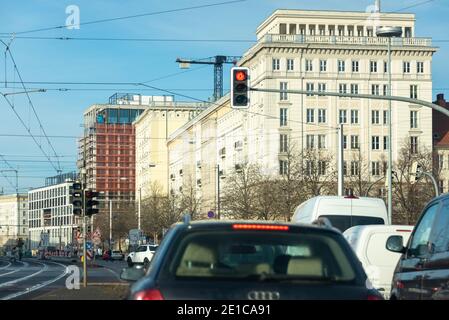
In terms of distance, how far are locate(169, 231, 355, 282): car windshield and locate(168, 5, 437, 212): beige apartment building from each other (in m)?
88.1

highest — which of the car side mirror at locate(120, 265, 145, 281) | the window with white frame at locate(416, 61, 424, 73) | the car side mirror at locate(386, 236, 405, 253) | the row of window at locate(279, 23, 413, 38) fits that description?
the row of window at locate(279, 23, 413, 38)

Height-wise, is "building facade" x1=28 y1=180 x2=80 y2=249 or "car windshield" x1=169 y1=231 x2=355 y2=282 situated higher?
"car windshield" x1=169 y1=231 x2=355 y2=282

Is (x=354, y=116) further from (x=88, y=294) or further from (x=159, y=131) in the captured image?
(x=88, y=294)

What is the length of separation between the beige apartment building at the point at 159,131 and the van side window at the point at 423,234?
13114cm

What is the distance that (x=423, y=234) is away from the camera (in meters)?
10.3

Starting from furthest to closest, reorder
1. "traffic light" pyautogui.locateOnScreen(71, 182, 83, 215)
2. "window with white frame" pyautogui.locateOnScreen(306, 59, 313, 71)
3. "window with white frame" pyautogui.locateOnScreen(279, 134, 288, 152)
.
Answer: "window with white frame" pyautogui.locateOnScreen(306, 59, 313, 71), "window with white frame" pyautogui.locateOnScreen(279, 134, 288, 152), "traffic light" pyautogui.locateOnScreen(71, 182, 83, 215)

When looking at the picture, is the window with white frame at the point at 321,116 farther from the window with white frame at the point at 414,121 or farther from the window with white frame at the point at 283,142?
the window with white frame at the point at 414,121

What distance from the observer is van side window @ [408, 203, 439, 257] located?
32.2ft

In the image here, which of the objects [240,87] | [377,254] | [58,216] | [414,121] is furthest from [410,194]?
[58,216]

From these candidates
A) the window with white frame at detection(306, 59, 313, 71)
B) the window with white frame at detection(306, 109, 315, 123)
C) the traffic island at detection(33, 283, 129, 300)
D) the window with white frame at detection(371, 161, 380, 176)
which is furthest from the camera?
the window with white frame at detection(306, 59, 313, 71)

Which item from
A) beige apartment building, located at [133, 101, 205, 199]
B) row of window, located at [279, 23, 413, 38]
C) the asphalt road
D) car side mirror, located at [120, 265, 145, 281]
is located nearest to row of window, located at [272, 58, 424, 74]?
row of window, located at [279, 23, 413, 38]

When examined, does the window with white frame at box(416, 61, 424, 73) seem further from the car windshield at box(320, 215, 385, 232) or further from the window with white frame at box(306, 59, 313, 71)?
the car windshield at box(320, 215, 385, 232)

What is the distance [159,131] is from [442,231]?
14090 cm
